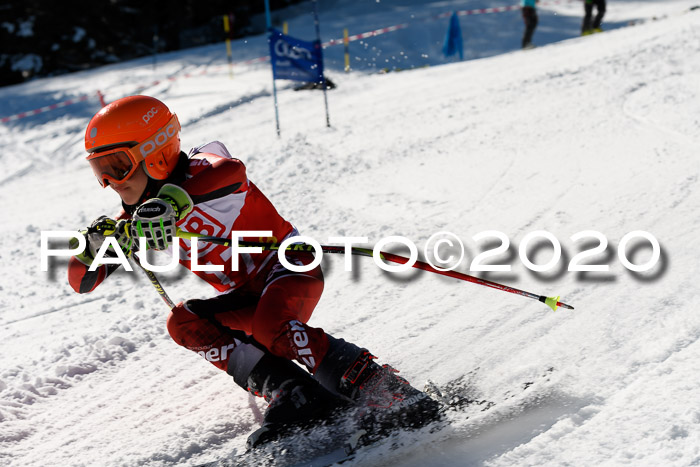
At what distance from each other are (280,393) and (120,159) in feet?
4.24

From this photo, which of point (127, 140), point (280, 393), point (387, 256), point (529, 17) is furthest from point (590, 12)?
point (280, 393)

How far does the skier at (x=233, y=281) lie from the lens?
2.95m

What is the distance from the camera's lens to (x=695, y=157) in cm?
568

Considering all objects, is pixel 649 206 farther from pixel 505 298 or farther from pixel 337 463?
pixel 337 463

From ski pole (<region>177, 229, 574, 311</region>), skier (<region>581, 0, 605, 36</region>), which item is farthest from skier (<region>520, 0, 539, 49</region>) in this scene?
ski pole (<region>177, 229, 574, 311</region>)

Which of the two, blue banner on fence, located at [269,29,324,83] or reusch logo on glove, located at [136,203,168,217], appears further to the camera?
blue banner on fence, located at [269,29,324,83]

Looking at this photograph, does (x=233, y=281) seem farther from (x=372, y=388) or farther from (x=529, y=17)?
(x=529, y=17)

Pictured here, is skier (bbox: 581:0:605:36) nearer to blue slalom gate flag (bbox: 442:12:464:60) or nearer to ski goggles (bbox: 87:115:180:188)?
blue slalom gate flag (bbox: 442:12:464:60)

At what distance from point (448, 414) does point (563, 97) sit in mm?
6143

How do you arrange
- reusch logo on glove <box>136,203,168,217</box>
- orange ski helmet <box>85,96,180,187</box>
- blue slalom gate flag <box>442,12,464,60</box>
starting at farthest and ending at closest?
blue slalom gate flag <box>442,12,464,60</box> < orange ski helmet <box>85,96,180,187</box> < reusch logo on glove <box>136,203,168,217</box>

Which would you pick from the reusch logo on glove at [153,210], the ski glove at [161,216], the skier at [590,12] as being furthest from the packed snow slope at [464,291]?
the skier at [590,12]

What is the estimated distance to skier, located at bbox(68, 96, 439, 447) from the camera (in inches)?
116

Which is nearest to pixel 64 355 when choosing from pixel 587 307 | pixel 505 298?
pixel 505 298

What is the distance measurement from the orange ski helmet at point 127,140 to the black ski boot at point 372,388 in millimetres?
1192
